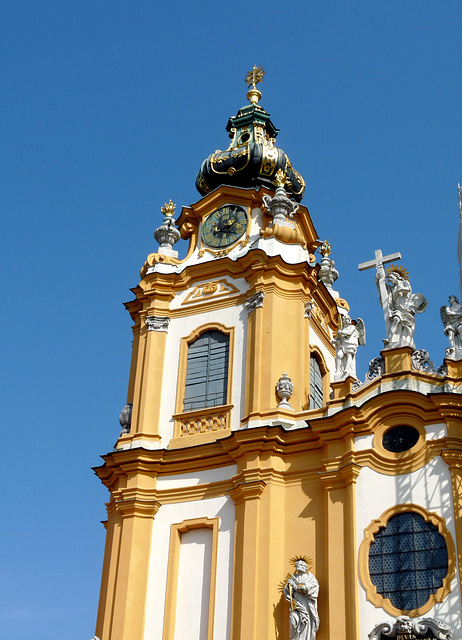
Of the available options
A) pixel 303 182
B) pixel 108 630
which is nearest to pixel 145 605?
pixel 108 630

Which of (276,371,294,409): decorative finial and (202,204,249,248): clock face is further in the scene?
(202,204,249,248): clock face

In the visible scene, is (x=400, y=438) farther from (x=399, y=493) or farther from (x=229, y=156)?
(x=229, y=156)

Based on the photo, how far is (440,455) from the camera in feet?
54.5

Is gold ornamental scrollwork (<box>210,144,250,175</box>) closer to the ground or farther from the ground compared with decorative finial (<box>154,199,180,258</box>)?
farther from the ground

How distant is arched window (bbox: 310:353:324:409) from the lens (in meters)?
20.0

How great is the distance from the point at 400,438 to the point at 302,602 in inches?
124

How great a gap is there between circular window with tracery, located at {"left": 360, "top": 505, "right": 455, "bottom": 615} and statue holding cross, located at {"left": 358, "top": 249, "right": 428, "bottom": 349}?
125 inches

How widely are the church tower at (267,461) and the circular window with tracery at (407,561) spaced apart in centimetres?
2

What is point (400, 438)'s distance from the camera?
17.1 m

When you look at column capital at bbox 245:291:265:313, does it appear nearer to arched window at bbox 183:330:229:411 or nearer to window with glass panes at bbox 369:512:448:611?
arched window at bbox 183:330:229:411

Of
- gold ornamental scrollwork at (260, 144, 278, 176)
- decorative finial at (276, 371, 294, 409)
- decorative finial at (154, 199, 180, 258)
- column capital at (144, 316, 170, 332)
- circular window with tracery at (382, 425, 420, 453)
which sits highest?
gold ornamental scrollwork at (260, 144, 278, 176)

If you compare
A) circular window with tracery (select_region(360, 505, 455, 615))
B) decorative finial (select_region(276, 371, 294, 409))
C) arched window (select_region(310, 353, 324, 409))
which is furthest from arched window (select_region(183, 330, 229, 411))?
circular window with tracery (select_region(360, 505, 455, 615))

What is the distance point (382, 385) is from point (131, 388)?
5465 millimetres

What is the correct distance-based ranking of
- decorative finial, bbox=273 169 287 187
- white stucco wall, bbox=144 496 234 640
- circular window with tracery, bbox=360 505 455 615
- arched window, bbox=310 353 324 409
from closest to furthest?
circular window with tracery, bbox=360 505 455 615 < white stucco wall, bbox=144 496 234 640 < arched window, bbox=310 353 324 409 < decorative finial, bbox=273 169 287 187
